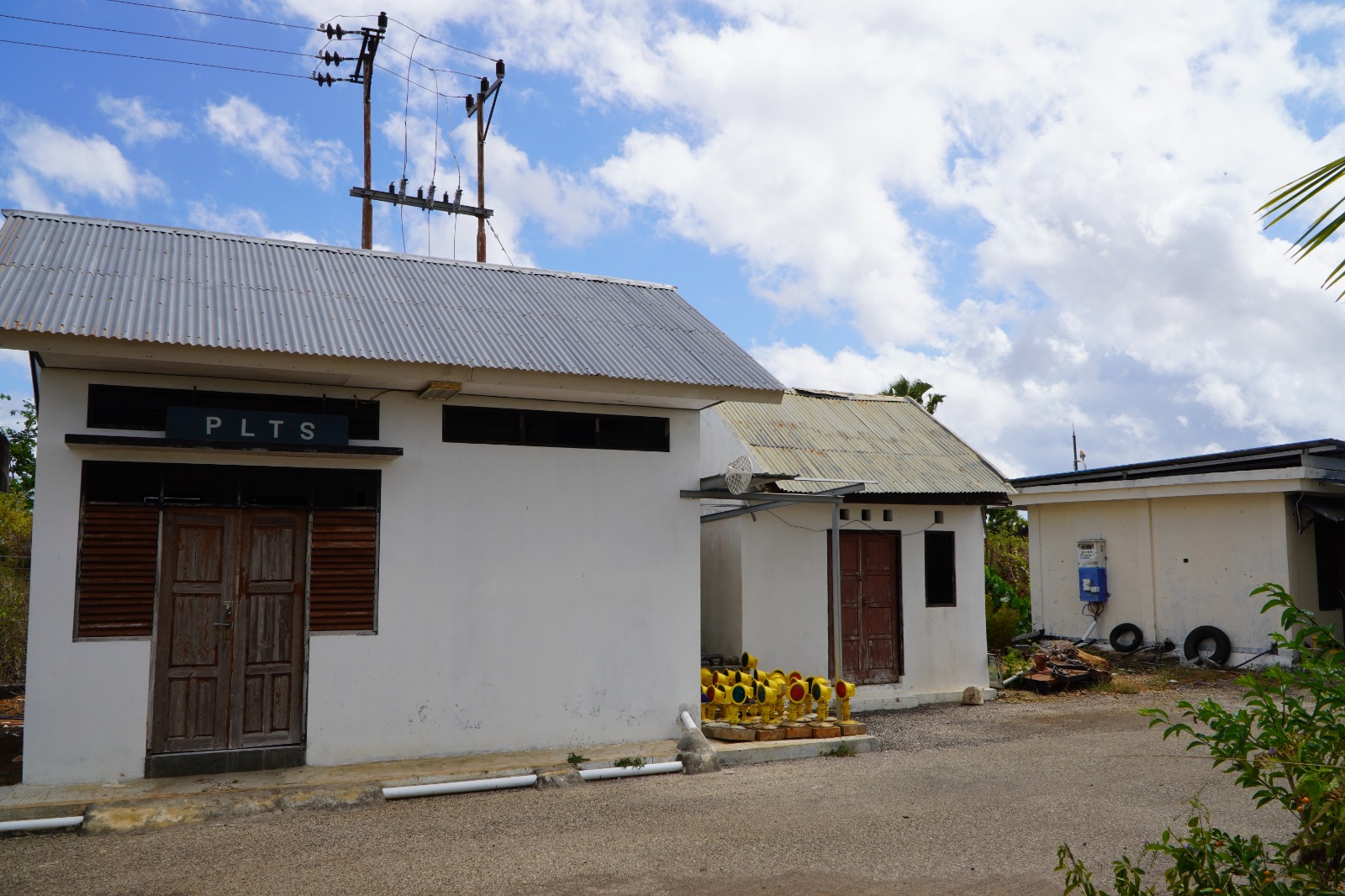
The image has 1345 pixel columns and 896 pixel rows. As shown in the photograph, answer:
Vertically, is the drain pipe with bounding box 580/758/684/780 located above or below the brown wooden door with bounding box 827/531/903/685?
below

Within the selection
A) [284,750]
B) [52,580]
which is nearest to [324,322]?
[52,580]

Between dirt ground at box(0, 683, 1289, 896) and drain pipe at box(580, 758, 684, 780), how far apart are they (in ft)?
0.28

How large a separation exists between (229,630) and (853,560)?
25.5 feet

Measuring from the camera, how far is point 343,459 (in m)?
8.81

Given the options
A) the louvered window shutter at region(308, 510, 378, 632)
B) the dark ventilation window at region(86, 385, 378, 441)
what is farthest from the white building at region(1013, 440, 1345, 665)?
the dark ventilation window at region(86, 385, 378, 441)

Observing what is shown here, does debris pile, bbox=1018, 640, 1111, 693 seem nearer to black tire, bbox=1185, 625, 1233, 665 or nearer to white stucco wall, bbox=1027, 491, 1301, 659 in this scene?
black tire, bbox=1185, 625, 1233, 665

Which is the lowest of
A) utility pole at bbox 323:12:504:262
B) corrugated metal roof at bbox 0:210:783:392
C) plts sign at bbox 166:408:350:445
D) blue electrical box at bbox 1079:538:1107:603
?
blue electrical box at bbox 1079:538:1107:603

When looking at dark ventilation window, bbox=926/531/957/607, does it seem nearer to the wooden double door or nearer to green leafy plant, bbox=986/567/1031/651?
green leafy plant, bbox=986/567/1031/651

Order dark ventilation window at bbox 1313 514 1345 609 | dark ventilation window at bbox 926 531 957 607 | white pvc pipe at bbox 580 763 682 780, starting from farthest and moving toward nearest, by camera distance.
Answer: dark ventilation window at bbox 1313 514 1345 609 → dark ventilation window at bbox 926 531 957 607 → white pvc pipe at bbox 580 763 682 780

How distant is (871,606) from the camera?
1327 centimetres

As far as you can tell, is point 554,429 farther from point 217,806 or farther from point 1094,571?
point 1094,571

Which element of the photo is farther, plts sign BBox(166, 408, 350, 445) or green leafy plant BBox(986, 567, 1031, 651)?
green leafy plant BBox(986, 567, 1031, 651)

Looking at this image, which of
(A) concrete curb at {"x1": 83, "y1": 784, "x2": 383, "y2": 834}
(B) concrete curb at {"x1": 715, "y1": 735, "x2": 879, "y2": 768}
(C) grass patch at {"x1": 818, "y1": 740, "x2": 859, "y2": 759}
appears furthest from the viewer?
(C) grass patch at {"x1": 818, "y1": 740, "x2": 859, "y2": 759}

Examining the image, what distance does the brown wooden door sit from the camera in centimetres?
1305
